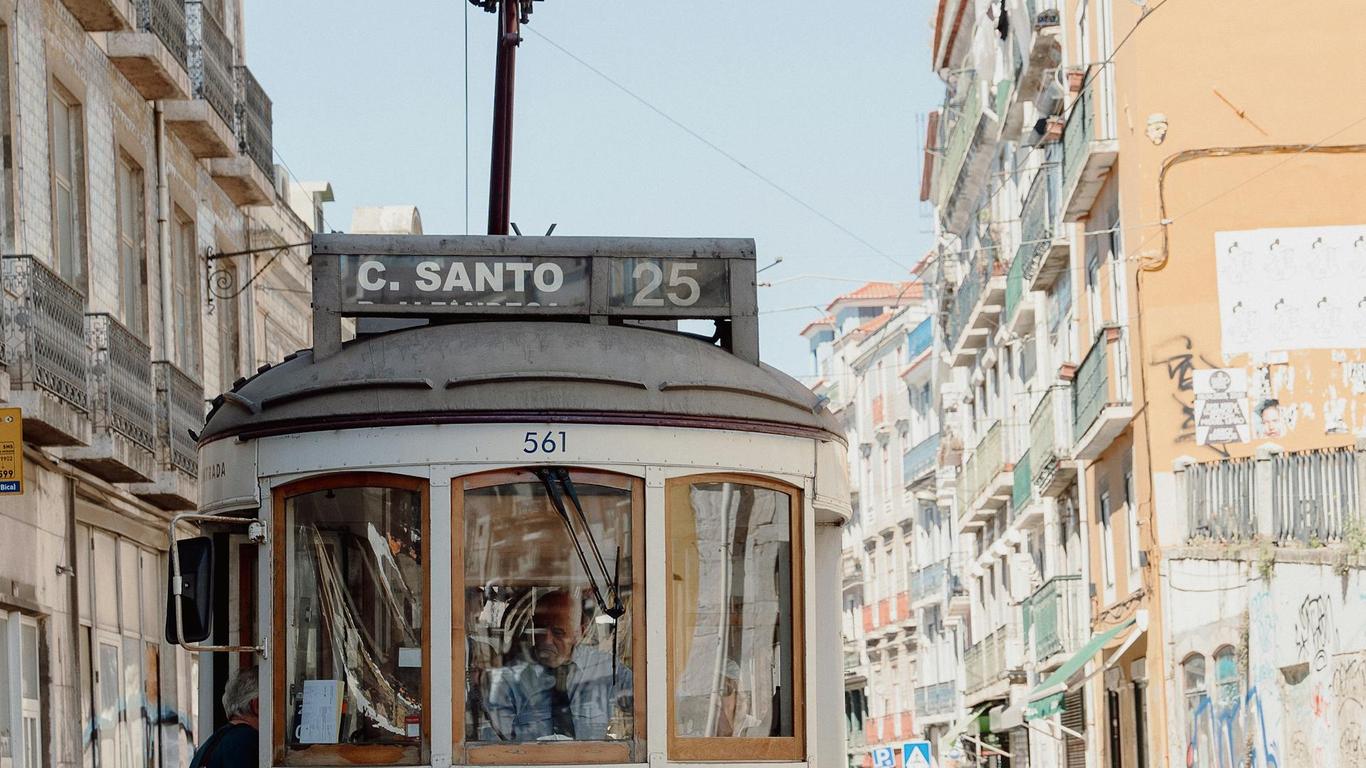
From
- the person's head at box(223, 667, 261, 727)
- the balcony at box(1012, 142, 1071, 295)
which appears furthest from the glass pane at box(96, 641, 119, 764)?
the balcony at box(1012, 142, 1071, 295)

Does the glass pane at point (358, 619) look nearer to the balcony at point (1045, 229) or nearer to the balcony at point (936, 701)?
the balcony at point (1045, 229)

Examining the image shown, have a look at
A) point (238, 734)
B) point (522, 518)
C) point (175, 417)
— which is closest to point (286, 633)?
point (238, 734)

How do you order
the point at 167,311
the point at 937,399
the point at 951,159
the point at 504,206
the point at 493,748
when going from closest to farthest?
the point at 493,748 < the point at 504,206 < the point at 167,311 < the point at 951,159 < the point at 937,399

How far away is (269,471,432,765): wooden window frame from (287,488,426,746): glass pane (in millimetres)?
26

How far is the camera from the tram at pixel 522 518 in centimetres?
779

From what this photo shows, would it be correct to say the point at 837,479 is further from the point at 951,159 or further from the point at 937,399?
the point at 937,399

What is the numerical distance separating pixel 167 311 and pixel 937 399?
32.6 m

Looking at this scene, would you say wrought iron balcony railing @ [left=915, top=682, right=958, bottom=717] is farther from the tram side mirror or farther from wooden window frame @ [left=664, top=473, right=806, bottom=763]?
the tram side mirror

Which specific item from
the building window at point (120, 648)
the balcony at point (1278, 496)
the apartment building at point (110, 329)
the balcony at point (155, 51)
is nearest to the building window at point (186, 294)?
the apartment building at point (110, 329)

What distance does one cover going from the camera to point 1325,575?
18.0 meters

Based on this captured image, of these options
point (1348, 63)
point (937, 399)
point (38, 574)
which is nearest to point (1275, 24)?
point (1348, 63)

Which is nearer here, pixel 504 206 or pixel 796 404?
pixel 796 404

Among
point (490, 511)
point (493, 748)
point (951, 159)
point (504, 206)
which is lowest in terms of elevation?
point (493, 748)

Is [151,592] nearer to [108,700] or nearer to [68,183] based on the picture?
[108,700]
